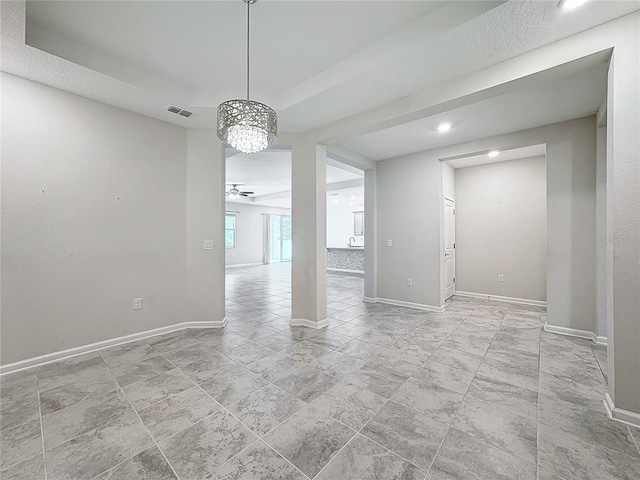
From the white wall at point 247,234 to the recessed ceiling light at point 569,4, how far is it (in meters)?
10.0

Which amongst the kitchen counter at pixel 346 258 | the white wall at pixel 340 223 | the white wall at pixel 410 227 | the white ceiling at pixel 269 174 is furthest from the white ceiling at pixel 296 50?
the white wall at pixel 340 223

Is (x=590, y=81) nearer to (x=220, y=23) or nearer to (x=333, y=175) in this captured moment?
(x=220, y=23)

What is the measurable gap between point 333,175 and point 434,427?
19.2ft

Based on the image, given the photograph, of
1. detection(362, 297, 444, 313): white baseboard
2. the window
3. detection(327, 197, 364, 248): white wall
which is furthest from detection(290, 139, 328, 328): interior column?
the window

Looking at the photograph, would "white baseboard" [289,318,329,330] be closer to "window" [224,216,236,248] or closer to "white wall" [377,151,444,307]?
"white wall" [377,151,444,307]

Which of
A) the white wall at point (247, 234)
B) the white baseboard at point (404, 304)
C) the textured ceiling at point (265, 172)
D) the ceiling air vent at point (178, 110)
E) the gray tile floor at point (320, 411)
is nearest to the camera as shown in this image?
the gray tile floor at point (320, 411)

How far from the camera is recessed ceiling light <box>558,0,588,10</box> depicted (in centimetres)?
156

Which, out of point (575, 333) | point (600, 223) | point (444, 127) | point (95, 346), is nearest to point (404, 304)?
point (575, 333)

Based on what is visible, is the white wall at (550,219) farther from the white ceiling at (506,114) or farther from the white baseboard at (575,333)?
the white ceiling at (506,114)

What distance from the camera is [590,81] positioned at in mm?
2432

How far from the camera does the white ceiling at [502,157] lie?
14.1 feet

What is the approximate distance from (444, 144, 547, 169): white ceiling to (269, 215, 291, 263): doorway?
8.39 meters

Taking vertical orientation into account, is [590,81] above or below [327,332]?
above

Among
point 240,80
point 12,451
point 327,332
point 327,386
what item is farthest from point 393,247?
point 12,451
